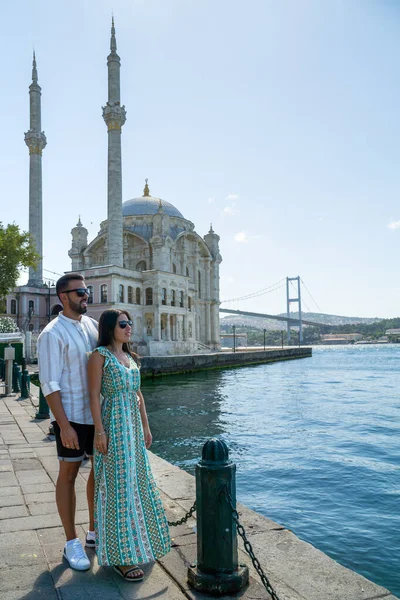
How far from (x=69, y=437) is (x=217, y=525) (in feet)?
3.47

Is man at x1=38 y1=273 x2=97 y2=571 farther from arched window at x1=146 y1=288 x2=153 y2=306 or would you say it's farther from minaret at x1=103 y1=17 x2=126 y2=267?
arched window at x1=146 y1=288 x2=153 y2=306

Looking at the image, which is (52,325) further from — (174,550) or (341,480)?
(341,480)

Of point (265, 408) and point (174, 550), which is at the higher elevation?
point (174, 550)

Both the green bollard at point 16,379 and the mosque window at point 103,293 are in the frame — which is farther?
the mosque window at point 103,293


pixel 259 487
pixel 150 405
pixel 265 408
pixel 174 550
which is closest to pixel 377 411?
pixel 265 408

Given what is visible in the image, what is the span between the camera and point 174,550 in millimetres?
3494

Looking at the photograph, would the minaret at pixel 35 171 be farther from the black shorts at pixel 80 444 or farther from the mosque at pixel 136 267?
the black shorts at pixel 80 444

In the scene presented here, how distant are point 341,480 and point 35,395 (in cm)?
768

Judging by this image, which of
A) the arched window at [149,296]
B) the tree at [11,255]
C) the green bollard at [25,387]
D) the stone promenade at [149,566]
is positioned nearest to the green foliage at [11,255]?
the tree at [11,255]

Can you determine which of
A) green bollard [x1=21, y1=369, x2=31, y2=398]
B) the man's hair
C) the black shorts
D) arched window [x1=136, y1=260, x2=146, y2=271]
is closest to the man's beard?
the man's hair

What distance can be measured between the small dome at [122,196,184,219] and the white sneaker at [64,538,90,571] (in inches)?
1992

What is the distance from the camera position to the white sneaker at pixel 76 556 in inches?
125

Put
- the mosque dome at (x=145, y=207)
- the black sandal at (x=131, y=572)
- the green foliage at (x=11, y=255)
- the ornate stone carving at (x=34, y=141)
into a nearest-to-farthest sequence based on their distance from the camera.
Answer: the black sandal at (x=131, y=572) < the green foliage at (x=11, y=255) < the ornate stone carving at (x=34, y=141) < the mosque dome at (x=145, y=207)

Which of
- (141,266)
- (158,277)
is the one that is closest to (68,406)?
(158,277)
